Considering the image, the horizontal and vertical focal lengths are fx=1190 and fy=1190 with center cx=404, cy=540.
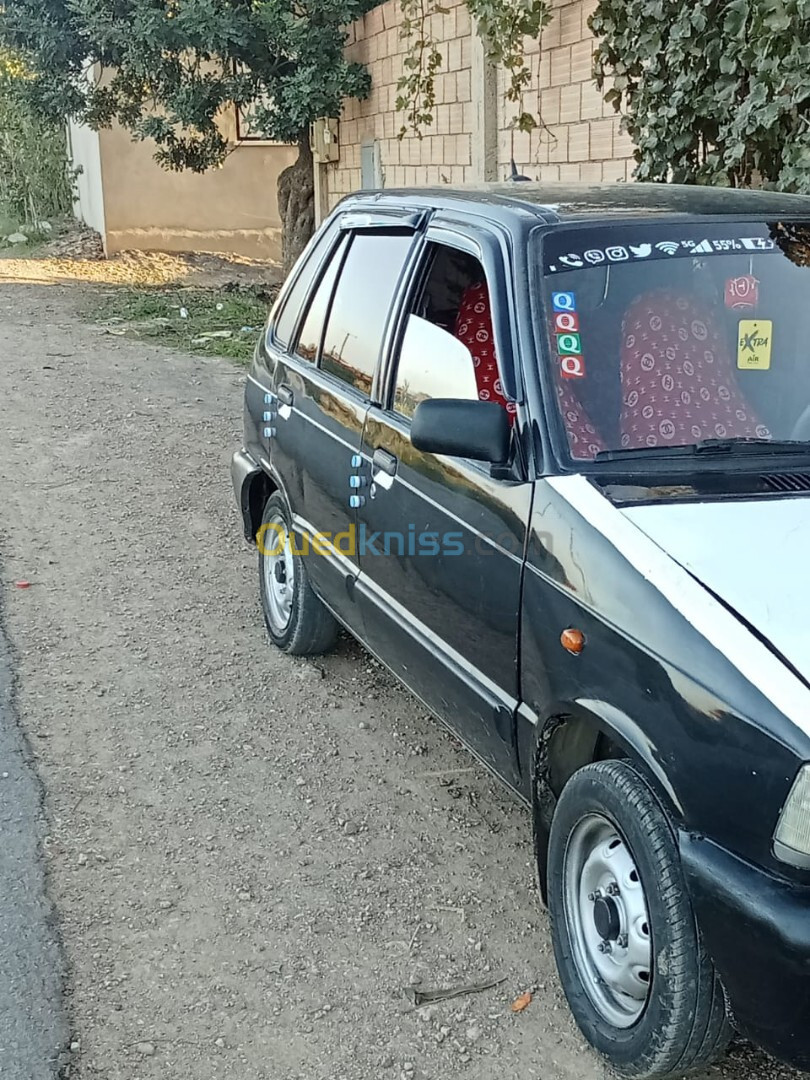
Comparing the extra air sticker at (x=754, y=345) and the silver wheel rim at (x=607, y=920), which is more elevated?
the extra air sticker at (x=754, y=345)

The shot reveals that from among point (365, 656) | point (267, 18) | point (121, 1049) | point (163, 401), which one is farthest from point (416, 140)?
point (121, 1049)

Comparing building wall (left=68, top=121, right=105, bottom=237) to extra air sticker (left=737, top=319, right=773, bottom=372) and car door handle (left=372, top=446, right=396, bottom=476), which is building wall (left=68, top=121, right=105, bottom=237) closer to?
car door handle (left=372, top=446, right=396, bottom=476)

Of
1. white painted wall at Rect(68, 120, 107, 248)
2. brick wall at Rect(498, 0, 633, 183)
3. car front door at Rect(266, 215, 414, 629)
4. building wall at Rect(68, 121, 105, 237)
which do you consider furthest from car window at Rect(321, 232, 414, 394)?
building wall at Rect(68, 121, 105, 237)

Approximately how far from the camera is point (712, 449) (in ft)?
10.2

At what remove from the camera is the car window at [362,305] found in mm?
4066

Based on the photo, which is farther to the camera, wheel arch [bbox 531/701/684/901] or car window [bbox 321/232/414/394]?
car window [bbox 321/232/414/394]

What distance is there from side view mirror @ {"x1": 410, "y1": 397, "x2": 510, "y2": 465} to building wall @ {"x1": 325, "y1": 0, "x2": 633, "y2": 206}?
17.0ft

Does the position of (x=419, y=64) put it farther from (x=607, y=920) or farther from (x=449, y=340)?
(x=607, y=920)

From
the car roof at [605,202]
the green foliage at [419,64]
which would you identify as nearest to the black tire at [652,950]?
the car roof at [605,202]

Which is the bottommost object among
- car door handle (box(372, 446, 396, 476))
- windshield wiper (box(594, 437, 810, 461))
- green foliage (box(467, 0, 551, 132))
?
car door handle (box(372, 446, 396, 476))

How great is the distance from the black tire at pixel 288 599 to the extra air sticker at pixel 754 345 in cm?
209

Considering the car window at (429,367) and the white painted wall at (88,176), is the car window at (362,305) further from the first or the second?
the white painted wall at (88,176)

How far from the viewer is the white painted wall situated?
19.0 m

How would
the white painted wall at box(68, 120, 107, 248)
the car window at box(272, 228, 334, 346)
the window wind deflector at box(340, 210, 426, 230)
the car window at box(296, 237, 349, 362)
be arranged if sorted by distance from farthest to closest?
the white painted wall at box(68, 120, 107, 248), the car window at box(272, 228, 334, 346), the car window at box(296, 237, 349, 362), the window wind deflector at box(340, 210, 426, 230)
